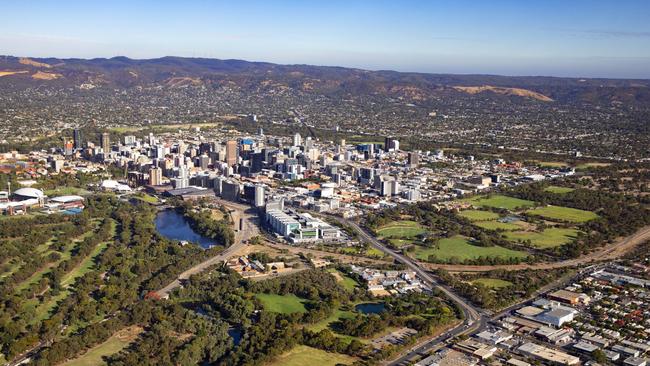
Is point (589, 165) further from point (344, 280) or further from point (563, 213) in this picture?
point (344, 280)

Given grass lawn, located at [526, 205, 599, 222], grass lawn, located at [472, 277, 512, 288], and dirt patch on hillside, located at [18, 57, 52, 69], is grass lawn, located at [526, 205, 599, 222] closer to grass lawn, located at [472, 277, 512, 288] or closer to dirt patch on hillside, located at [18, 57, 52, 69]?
grass lawn, located at [472, 277, 512, 288]

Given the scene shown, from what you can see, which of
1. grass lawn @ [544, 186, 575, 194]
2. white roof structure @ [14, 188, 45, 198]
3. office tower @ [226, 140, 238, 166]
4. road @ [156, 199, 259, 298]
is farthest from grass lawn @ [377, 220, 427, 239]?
white roof structure @ [14, 188, 45, 198]

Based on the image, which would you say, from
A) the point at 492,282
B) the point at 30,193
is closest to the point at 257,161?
the point at 30,193

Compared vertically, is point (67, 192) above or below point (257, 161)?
below

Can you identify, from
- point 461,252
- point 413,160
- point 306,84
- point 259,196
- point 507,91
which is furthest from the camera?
point 306,84

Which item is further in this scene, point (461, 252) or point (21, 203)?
point (21, 203)

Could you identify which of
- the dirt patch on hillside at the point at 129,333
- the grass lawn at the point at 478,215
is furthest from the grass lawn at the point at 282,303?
the grass lawn at the point at 478,215

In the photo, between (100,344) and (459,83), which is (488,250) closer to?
(100,344)
